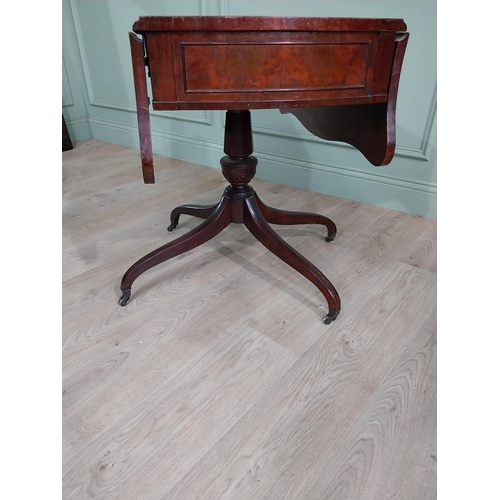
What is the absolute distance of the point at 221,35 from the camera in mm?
643

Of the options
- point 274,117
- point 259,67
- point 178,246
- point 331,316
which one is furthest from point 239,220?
point 274,117

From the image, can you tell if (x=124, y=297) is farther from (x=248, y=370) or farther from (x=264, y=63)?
(x=264, y=63)

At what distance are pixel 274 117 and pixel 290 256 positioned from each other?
1038 millimetres

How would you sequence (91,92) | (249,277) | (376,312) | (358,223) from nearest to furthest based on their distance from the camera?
1. (376,312)
2. (249,277)
3. (358,223)
4. (91,92)

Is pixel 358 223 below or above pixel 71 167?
below

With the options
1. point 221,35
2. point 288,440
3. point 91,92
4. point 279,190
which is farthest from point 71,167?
point 288,440

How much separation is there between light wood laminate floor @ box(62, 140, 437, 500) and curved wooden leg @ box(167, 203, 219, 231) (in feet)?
0.17

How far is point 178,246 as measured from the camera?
107 centimetres

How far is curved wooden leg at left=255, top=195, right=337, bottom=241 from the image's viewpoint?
1271 millimetres

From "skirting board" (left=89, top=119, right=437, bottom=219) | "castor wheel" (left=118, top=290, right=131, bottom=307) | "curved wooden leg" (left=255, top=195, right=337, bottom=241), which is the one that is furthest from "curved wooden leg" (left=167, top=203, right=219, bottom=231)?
"skirting board" (left=89, top=119, right=437, bottom=219)

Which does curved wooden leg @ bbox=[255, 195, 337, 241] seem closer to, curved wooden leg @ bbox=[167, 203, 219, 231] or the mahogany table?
curved wooden leg @ bbox=[167, 203, 219, 231]

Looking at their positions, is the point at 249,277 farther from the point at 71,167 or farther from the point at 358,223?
the point at 71,167

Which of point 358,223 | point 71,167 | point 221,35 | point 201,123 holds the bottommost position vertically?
point 358,223

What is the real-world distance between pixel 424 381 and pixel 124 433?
643 millimetres
